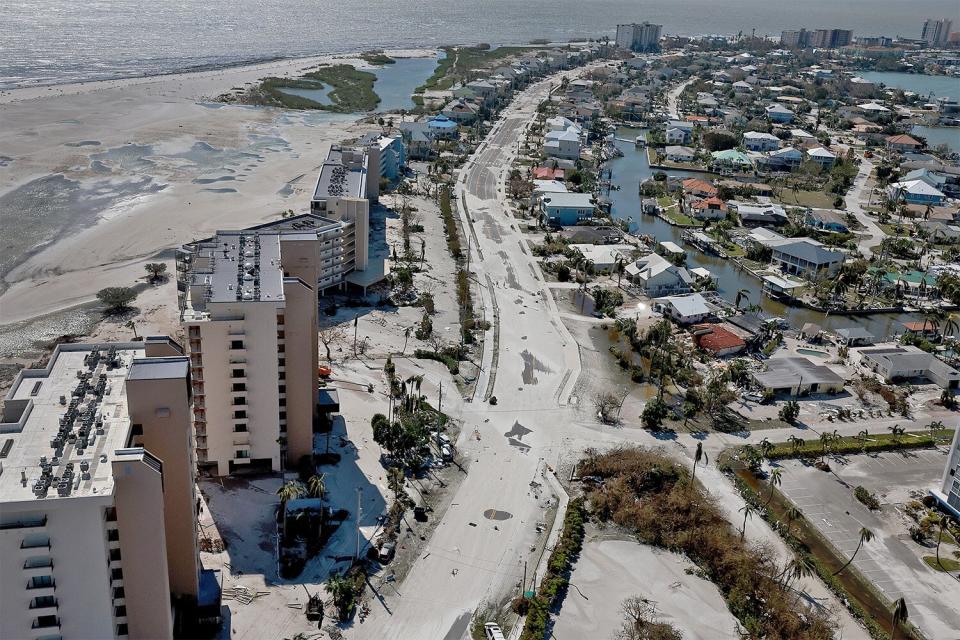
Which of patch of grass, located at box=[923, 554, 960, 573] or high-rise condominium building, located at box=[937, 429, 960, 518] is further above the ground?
high-rise condominium building, located at box=[937, 429, 960, 518]

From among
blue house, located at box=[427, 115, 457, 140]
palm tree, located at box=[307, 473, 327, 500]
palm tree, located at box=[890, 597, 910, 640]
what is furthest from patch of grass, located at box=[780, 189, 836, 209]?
palm tree, located at box=[307, 473, 327, 500]

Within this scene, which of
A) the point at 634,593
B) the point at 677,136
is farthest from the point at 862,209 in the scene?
the point at 634,593

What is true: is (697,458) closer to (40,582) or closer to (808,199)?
(40,582)

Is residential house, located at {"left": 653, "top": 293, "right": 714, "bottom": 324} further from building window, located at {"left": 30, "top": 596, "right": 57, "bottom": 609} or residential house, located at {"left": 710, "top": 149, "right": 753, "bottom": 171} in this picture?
residential house, located at {"left": 710, "top": 149, "right": 753, "bottom": 171}

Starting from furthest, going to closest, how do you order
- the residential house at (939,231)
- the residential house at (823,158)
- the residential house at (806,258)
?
the residential house at (823,158)
the residential house at (939,231)
the residential house at (806,258)

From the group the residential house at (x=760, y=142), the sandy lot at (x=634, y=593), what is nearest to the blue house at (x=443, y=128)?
the residential house at (x=760, y=142)

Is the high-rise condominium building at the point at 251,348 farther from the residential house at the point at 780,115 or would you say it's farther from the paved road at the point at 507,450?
the residential house at the point at 780,115

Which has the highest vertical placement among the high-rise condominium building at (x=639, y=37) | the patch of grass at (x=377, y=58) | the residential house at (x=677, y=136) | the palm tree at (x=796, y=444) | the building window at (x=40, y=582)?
the high-rise condominium building at (x=639, y=37)
